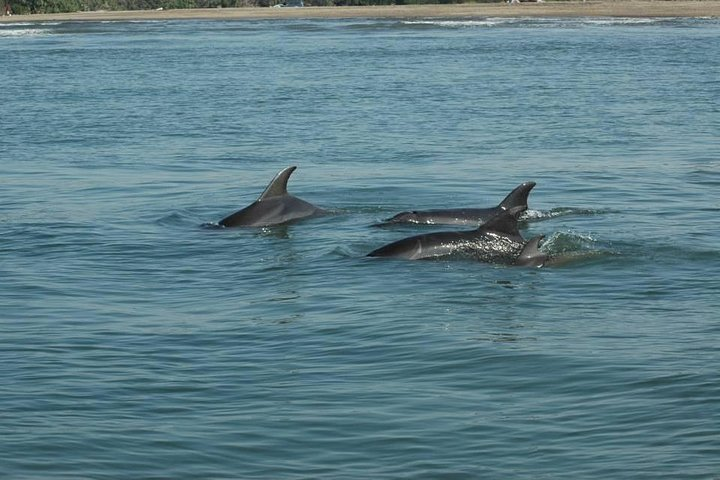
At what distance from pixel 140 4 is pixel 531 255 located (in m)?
110

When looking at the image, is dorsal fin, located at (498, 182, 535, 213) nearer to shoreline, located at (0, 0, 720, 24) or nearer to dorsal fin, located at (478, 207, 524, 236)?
dorsal fin, located at (478, 207, 524, 236)

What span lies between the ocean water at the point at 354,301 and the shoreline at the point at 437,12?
55.9m

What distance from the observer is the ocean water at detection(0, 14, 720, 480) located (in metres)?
9.16

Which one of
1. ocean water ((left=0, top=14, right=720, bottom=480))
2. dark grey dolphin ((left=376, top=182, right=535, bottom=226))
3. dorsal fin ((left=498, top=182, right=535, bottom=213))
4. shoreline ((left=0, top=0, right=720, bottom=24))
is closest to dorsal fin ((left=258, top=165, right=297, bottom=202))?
ocean water ((left=0, top=14, right=720, bottom=480))

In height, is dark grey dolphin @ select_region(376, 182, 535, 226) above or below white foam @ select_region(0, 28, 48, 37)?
above

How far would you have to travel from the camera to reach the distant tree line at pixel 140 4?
110 m

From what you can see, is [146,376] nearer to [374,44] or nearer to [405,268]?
[405,268]

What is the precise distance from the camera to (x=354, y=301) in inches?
521

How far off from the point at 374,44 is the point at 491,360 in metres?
49.7

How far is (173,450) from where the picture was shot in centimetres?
905

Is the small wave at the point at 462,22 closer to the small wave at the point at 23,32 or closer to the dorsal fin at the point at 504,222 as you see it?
the small wave at the point at 23,32

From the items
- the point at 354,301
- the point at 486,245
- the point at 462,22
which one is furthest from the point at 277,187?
the point at 462,22

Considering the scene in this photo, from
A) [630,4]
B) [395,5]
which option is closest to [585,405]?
[630,4]

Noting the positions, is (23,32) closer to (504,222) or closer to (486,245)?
(486,245)
